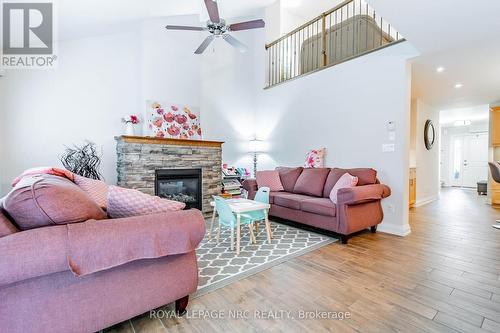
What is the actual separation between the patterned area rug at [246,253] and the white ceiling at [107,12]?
3.31m

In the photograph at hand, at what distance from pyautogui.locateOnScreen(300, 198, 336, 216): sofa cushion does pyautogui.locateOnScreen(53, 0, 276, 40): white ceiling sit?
3736 mm

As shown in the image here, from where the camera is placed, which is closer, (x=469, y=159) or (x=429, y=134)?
(x=429, y=134)

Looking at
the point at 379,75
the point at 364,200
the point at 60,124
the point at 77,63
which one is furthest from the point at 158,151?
the point at 379,75

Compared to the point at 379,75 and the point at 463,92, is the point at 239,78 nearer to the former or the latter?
the point at 379,75

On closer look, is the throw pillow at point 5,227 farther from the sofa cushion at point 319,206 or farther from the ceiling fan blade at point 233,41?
the ceiling fan blade at point 233,41

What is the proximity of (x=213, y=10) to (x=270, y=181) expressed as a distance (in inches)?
108

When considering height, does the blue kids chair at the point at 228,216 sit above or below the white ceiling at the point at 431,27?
below

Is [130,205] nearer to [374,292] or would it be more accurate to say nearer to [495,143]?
[374,292]

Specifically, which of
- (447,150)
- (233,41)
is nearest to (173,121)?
(233,41)

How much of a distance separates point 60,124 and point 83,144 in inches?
16.2

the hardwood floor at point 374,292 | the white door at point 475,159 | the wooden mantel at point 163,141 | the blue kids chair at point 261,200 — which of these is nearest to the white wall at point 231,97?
the wooden mantel at point 163,141

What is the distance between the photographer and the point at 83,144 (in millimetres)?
3918

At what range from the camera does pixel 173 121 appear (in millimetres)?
4410

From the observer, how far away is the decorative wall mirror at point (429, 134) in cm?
582
